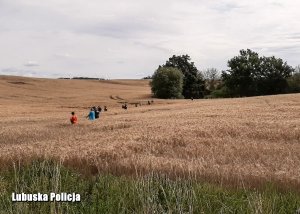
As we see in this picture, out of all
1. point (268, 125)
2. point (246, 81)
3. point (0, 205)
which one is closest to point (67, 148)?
point (0, 205)

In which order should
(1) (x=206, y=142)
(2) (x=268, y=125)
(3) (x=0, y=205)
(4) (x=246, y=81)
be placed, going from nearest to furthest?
(3) (x=0, y=205) < (1) (x=206, y=142) < (2) (x=268, y=125) < (4) (x=246, y=81)

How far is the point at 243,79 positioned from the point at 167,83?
68.5ft

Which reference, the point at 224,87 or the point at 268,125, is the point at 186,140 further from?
the point at 224,87

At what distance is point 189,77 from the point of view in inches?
4872

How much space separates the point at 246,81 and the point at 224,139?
9526 centimetres

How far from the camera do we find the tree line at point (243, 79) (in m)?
109

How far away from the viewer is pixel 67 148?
18750 millimetres

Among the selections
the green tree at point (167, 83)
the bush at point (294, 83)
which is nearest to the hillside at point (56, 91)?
the green tree at point (167, 83)

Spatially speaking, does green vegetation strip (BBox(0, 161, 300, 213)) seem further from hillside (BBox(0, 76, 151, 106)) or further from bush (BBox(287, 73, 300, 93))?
bush (BBox(287, 73, 300, 93))

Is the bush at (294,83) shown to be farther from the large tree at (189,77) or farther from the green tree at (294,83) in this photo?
the large tree at (189,77)

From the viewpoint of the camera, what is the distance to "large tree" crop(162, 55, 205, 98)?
123 metres

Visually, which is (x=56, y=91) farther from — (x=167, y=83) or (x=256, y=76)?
(x=256, y=76)

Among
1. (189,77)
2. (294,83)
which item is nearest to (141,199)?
(294,83)

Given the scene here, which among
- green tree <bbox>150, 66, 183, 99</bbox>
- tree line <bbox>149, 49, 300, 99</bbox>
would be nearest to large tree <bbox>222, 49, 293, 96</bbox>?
tree line <bbox>149, 49, 300, 99</bbox>
